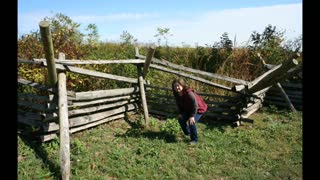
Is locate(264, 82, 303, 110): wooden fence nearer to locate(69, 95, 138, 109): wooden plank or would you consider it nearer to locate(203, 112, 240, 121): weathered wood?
locate(203, 112, 240, 121): weathered wood

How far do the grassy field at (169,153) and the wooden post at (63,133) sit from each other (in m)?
0.17

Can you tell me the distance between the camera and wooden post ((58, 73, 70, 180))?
543 cm

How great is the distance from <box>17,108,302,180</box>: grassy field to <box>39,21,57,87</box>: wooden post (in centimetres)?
127

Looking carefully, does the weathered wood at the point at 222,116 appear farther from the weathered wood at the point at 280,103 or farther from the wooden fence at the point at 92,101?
the weathered wood at the point at 280,103

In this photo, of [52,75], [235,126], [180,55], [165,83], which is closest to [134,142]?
[52,75]

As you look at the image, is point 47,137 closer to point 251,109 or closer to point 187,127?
point 187,127

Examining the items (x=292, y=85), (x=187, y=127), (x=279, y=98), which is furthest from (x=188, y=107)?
(x=292, y=85)

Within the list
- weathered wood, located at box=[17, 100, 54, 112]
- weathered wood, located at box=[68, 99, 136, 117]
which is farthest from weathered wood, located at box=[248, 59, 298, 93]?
weathered wood, located at box=[17, 100, 54, 112]

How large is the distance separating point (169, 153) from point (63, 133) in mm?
1986

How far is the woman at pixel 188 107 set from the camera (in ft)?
22.8

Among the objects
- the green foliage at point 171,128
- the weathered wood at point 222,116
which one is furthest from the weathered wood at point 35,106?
the weathered wood at point 222,116

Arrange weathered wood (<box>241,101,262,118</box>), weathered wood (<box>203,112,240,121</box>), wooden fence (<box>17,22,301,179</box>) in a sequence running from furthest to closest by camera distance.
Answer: weathered wood (<box>241,101,262,118</box>)
weathered wood (<box>203,112,240,121</box>)
wooden fence (<box>17,22,301,179</box>)

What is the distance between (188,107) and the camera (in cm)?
708

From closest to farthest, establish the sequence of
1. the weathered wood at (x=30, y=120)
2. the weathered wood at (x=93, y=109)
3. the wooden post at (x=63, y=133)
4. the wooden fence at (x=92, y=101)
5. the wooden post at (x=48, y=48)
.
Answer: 1. the wooden post at (x=48, y=48)
2. the wooden post at (x=63, y=133)
3. the wooden fence at (x=92, y=101)
4. the weathered wood at (x=30, y=120)
5. the weathered wood at (x=93, y=109)
